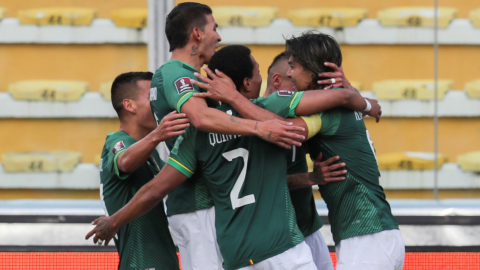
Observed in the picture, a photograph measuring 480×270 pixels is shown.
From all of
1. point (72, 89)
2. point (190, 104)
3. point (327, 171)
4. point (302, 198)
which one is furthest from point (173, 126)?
point (72, 89)

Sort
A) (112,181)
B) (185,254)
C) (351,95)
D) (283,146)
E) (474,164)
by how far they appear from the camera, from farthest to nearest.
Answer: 1. (474,164)
2. (185,254)
3. (112,181)
4. (351,95)
5. (283,146)

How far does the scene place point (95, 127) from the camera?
5.15 metres

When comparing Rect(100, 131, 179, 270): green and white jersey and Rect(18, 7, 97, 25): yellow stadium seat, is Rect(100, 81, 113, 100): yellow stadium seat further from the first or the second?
Rect(100, 131, 179, 270): green and white jersey

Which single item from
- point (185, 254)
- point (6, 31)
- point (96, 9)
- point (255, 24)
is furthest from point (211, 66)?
point (6, 31)

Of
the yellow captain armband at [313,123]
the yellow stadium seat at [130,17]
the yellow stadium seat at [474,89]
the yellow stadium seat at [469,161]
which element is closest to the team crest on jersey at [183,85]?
the yellow captain armband at [313,123]

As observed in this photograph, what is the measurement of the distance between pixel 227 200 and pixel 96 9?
343 centimetres

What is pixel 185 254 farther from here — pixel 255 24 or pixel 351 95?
pixel 255 24

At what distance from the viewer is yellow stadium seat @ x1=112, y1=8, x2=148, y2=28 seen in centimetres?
503

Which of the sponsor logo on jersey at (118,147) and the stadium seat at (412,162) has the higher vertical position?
the sponsor logo on jersey at (118,147)

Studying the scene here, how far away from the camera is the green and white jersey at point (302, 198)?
2.98 m

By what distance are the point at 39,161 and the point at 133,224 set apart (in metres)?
2.72

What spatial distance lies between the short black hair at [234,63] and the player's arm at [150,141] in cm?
26

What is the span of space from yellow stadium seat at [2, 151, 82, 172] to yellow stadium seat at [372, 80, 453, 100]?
2.76 meters

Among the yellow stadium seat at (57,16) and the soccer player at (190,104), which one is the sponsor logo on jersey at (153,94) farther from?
the yellow stadium seat at (57,16)
